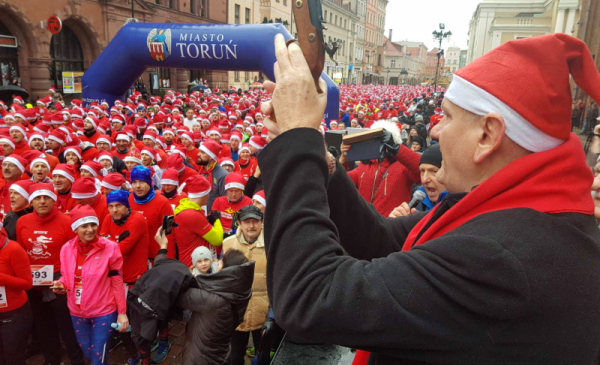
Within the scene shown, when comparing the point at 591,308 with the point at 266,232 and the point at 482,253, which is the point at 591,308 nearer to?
the point at 482,253

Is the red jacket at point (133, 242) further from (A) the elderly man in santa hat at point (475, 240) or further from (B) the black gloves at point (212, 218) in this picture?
(A) the elderly man in santa hat at point (475, 240)

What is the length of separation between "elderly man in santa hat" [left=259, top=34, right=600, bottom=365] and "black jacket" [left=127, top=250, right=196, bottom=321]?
2818 millimetres

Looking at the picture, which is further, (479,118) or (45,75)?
(45,75)

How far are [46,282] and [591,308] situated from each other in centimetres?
461

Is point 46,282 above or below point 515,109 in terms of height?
below

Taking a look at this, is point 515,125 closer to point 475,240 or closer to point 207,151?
point 475,240

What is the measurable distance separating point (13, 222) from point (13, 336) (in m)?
1.33

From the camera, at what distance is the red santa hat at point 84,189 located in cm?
488

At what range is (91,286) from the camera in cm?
380

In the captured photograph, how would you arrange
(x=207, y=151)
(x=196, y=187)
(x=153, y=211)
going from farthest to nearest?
1. (x=207, y=151)
2. (x=196, y=187)
3. (x=153, y=211)

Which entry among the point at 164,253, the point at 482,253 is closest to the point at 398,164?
the point at 164,253

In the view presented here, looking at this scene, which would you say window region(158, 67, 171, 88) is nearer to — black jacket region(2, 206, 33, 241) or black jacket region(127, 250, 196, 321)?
black jacket region(2, 206, 33, 241)

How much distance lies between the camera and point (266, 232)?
97 cm

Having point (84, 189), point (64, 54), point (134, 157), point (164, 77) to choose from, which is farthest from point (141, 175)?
point (164, 77)
